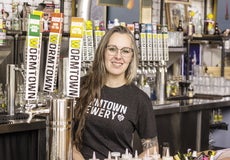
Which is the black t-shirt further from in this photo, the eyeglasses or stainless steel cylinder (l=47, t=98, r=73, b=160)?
stainless steel cylinder (l=47, t=98, r=73, b=160)

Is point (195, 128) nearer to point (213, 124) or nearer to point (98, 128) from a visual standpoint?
point (213, 124)

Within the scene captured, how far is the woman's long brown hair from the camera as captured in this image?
2.32 meters

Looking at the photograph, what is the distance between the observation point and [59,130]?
155 cm

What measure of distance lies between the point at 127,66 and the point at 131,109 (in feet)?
0.73

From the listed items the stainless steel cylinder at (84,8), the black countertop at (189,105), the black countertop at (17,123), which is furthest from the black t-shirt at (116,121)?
the stainless steel cylinder at (84,8)

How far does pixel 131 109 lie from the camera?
94.5 inches

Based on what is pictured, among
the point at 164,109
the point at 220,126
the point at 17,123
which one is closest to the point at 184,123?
the point at 164,109

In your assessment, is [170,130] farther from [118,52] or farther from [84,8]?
[118,52]

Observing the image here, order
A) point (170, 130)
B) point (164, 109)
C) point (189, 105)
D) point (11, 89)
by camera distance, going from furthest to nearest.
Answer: point (189, 105), point (170, 130), point (164, 109), point (11, 89)

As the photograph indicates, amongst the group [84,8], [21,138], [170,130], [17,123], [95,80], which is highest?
[84,8]

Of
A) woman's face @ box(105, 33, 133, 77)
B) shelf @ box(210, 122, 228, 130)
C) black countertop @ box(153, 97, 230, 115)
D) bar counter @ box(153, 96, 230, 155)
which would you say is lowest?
shelf @ box(210, 122, 228, 130)

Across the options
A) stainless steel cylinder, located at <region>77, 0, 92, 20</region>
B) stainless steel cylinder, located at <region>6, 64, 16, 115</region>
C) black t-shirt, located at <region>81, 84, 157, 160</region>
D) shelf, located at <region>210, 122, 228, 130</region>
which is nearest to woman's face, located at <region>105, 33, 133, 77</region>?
black t-shirt, located at <region>81, 84, 157, 160</region>

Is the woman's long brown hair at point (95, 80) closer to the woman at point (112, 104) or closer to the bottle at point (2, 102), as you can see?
the woman at point (112, 104)

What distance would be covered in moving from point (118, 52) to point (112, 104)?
0.27m
